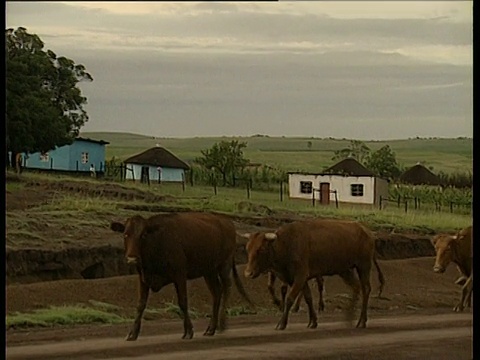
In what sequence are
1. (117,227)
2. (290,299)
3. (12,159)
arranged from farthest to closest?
(290,299) < (117,227) < (12,159)

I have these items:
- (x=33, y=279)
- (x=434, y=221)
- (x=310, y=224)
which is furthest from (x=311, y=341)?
(x=33, y=279)

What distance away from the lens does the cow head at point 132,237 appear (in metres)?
3.82

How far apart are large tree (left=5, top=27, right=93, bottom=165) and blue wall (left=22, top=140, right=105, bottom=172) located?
0.09 ft

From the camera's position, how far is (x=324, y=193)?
4.11 metres

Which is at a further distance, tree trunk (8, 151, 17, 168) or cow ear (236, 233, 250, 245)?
cow ear (236, 233, 250, 245)

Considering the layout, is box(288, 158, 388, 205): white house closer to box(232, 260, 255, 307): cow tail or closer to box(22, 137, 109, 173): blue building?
box(232, 260, 255, 307): cow tail

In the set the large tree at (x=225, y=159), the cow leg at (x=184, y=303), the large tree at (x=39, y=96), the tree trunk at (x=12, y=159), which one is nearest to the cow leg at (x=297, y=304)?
the cow leg at (x=184, y=303)

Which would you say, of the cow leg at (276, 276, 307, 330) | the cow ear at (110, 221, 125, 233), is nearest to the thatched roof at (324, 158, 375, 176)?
the cow leg at (276, 276, 307, 330)

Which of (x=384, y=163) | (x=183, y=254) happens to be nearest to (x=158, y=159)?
(x=183, y=254)

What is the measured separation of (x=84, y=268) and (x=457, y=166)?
1491 mm

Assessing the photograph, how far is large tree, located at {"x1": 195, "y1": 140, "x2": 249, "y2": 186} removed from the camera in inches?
157

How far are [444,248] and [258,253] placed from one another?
793 millimetres

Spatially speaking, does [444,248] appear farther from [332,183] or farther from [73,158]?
[73,158]

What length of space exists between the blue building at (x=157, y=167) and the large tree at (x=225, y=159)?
0.08 metres
